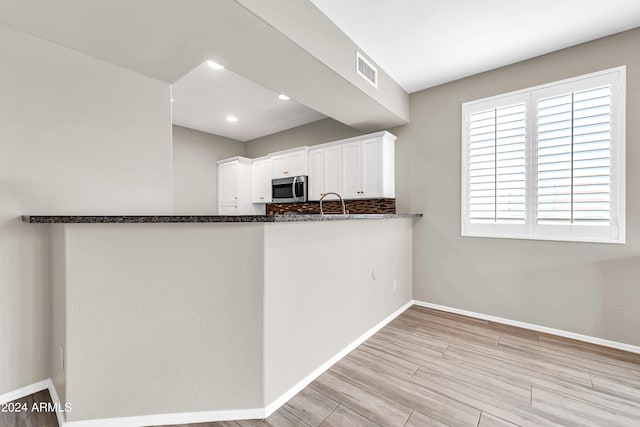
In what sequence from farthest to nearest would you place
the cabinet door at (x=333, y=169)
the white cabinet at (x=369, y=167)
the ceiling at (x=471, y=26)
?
the cabinet door at (x=333, y=169)
the white cabinet at (x=369, y=167)
the ceiling at (x=471, y=26)

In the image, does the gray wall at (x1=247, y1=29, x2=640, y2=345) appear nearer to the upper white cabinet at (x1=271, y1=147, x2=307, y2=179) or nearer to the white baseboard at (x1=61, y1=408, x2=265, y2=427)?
the upper white cabinet at (x1=271, y1=147, x2=307, y2=179)

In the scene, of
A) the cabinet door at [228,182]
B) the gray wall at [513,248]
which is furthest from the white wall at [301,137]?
the gray wall at [513,248]

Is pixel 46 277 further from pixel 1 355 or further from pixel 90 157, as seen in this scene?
pixel 90 157

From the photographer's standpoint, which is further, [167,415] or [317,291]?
[317,291]

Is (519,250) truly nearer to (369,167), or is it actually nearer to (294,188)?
(369,167)

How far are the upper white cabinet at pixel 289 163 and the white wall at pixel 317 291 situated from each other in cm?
191

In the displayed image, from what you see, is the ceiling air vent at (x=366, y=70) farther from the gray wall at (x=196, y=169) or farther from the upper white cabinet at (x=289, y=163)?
the gray wall at (x=196, y=169)

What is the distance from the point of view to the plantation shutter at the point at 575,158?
2424 mm

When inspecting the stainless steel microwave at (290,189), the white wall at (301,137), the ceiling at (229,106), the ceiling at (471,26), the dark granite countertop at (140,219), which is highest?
the ceiling at (471,26)

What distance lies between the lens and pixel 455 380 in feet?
6.37

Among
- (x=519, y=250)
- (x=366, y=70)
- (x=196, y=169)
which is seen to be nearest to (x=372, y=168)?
(x=366, y=70)

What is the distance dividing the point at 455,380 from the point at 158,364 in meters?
1.91

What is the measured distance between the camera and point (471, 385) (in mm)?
1887

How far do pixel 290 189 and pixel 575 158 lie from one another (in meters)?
3.40
